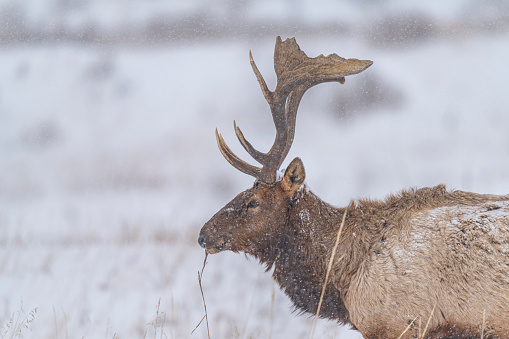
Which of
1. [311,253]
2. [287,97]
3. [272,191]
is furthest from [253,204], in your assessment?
[287,97]

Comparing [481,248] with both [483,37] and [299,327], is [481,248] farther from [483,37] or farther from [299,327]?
[483,37]

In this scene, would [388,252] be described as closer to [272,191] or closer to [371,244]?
[371,244]

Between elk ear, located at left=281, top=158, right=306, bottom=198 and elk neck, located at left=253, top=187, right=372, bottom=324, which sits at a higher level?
elk ear, located at left=281, top=158, right=306, bottom=198

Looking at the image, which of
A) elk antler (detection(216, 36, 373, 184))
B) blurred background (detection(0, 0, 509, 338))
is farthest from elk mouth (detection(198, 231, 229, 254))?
elk antler (detection(216, 36, 373, 184))

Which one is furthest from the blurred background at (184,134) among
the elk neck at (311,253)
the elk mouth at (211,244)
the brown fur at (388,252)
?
the elk mouth at (211,244)

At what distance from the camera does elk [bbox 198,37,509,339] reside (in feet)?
12.1

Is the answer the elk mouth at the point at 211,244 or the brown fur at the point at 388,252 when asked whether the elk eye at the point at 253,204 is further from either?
the elk mouth at the point at 211,244

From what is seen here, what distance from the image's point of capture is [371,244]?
417cm

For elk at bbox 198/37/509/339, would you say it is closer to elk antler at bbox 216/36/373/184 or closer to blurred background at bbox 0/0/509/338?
elk antler at bbox 216/36/373/184

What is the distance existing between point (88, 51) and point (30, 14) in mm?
3861

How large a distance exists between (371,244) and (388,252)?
0.69ft

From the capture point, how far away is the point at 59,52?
2817cm

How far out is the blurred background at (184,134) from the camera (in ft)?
21.8

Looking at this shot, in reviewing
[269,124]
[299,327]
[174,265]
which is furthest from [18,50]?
[299,327]
